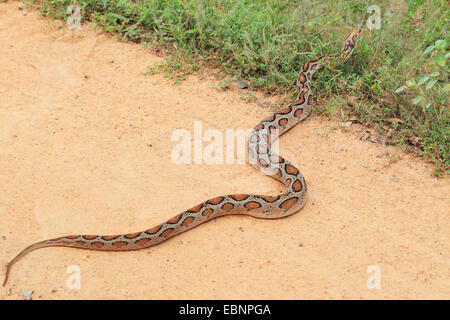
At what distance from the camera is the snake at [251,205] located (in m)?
5.50

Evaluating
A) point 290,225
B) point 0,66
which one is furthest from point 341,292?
point 0,66

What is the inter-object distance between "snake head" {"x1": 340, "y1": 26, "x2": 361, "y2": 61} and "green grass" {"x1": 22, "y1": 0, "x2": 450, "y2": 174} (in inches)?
5.4

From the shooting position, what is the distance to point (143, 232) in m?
5.57

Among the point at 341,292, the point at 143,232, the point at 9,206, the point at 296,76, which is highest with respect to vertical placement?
the point at 296,76

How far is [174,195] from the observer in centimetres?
626

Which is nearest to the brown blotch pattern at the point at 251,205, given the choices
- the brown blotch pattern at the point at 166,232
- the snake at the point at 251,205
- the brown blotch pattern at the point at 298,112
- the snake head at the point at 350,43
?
the snake at the point at 251,205

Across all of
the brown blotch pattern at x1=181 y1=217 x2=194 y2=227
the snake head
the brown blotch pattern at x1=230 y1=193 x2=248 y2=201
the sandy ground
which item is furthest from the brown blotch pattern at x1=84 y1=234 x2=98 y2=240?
the snake head

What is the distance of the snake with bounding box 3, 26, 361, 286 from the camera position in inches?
217

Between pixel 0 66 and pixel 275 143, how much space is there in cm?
512

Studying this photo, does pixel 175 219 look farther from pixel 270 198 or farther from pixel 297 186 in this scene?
pixel 297 186

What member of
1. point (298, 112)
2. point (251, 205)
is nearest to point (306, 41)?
point (298, 112)

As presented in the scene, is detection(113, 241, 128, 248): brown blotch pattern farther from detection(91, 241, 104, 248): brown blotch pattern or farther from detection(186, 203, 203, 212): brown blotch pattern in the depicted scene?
detection(186, 203, 203, 212): brown blotch pattern

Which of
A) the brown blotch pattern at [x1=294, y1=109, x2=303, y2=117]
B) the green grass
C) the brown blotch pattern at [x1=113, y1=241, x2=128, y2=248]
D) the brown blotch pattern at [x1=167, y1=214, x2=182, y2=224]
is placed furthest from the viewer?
the brown blotch pattern at [x1=294, y1=109, x2=303, y2=117]

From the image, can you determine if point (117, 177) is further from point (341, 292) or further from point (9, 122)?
point (341, 292)
